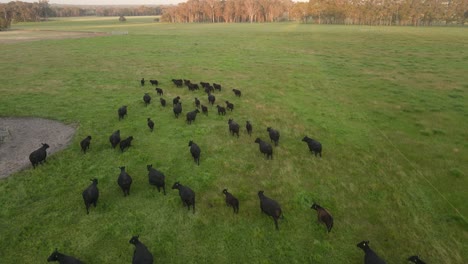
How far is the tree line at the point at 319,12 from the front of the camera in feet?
373

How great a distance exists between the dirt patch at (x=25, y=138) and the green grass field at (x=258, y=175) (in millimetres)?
775

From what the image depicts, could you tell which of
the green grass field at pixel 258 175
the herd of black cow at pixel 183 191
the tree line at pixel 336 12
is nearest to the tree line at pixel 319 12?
the tree line at pixel 336 12

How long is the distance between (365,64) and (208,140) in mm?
29419

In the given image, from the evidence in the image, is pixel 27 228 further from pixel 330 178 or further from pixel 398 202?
pixel 398 202

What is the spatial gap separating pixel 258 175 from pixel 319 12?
441 feet

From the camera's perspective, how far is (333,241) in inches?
388

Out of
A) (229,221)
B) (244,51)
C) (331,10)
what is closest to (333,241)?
(229,221)

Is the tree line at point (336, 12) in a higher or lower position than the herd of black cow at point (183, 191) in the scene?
higher

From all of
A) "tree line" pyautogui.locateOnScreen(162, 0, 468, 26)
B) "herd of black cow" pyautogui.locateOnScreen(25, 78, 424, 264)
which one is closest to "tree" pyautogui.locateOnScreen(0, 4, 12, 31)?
"tree line" pyautogui.locateOnScreen(162, 0, 468, 26)

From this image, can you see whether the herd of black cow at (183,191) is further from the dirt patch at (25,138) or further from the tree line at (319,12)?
the tree line at (319,12)

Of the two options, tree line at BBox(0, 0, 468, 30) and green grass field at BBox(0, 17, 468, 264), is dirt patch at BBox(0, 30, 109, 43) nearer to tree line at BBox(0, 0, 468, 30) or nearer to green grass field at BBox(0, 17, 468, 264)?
tree line at BBox(0, 0, 468, 30)

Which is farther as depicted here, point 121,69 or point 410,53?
point 410,53

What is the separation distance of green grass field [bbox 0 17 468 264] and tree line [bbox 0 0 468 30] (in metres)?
100.0

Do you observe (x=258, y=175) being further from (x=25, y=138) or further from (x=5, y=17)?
(x=5, y=17)
